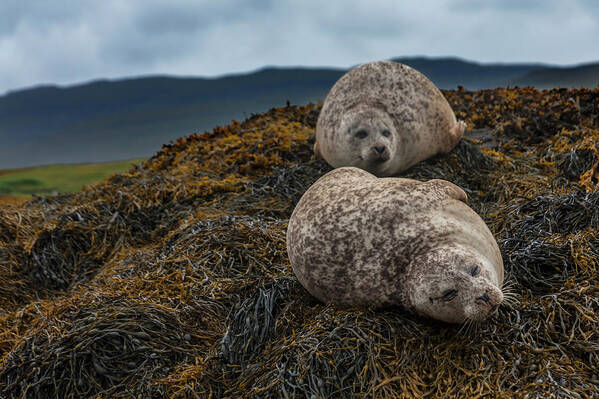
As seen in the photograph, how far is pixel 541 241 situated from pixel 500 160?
219 centimetres

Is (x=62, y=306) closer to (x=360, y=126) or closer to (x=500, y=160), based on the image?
(x=360, y=126)

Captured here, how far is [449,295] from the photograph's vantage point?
9.37 ft

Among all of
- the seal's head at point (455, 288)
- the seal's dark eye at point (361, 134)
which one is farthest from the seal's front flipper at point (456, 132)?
the seal's head at point (455, 288)

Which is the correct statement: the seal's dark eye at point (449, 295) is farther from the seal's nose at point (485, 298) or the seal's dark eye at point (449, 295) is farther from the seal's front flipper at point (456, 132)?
the seal's front flipper at point (456, 132)

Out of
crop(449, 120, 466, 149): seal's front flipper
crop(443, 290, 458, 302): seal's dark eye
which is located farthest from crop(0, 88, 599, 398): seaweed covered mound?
crop(443, 290, 458, 302): seal's dark eye

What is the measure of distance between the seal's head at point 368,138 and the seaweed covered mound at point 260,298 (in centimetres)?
61

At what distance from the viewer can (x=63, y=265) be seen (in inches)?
198

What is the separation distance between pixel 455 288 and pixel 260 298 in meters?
1.27

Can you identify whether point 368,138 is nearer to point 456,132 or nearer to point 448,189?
point 456,132

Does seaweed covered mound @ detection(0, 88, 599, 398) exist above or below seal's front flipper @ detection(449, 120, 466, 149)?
below

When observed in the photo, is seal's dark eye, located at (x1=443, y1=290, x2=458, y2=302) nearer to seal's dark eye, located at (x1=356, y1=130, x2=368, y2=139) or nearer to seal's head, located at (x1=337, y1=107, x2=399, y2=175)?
seal's head, located at (x1=337, y1=107, x2=399, y2=175)

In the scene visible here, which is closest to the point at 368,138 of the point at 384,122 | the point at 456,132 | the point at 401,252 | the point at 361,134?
the point at 361,134

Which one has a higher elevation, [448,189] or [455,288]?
[448,189]

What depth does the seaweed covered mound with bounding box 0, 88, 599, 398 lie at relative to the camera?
2.84 metres
